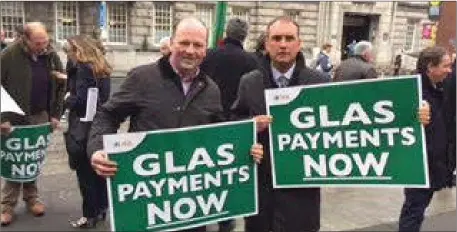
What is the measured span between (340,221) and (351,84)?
2550 millimetres

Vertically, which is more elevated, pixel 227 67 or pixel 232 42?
pixel 232 42

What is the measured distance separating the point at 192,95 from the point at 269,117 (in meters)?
0.58

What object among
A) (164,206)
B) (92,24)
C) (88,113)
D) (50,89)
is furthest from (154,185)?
(92,24)

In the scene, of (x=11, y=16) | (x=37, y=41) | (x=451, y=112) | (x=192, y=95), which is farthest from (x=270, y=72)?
(x=11, y=16)

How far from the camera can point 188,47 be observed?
3078 mm

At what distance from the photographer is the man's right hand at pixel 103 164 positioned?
9.62 feet

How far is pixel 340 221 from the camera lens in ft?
19.2

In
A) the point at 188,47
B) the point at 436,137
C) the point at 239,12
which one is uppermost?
the point at 239,12

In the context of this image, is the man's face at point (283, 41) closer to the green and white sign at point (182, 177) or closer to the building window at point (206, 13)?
the green and white sign at point (182, 177)

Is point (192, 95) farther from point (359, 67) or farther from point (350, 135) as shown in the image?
point (359, 67)

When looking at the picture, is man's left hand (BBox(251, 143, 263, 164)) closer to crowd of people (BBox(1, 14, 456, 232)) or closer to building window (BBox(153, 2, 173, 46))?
crowd of people (BBox(1, 14, 456, 232))

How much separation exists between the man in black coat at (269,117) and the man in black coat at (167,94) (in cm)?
44

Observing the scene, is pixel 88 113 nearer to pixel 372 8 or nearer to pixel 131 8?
pixel 131 8

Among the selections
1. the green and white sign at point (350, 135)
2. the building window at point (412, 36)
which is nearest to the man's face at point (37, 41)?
the green and white sign at point (350, 135)
